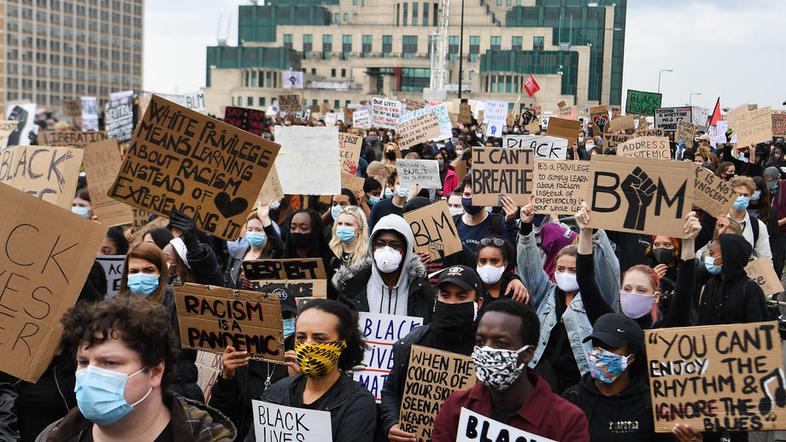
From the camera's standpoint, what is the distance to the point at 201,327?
5039 millimetres

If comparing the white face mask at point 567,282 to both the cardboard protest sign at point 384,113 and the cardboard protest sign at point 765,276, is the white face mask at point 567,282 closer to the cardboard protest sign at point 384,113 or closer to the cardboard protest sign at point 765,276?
the cardboard protest sign at point 765,276

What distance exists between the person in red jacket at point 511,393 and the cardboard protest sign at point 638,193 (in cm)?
188

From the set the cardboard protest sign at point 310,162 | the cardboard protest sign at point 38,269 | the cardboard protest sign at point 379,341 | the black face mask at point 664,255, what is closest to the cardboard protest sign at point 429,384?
the cardboard protest sign at point 379,341

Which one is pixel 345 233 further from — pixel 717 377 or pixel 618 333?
pixel 717 377

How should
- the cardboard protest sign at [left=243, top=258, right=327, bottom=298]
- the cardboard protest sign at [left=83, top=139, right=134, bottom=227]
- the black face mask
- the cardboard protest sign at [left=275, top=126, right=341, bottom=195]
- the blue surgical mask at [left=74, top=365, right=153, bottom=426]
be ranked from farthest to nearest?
the cardboard protest sign at [left=275, top=126, right=341, bottom=195] → the cardboard protest sign at [left=83, top=139, right=134, bottom=227] → the black face mask → the cardboard protest sign at [left=243, top=258, right=327, bottom=298] → the blue surgical mask at [left=74, top=365, right=153, bottom=426]

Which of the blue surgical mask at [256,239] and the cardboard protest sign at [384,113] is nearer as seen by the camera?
the blue surgical mask at [256,239]

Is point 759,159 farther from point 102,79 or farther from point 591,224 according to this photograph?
point 102,79

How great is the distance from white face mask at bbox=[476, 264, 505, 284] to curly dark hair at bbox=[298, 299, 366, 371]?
77.3 inches

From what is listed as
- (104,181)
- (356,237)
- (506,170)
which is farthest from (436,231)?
(104,181)

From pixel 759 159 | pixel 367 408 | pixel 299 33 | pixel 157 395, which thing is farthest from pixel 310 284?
pixel 299 33

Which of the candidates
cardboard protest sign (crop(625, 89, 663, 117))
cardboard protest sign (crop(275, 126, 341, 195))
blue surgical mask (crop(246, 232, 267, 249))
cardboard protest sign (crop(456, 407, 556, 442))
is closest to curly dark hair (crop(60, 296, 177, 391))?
cardboard protest sign (crop(456, 407, 556, 442))

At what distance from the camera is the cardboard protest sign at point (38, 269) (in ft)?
15.3

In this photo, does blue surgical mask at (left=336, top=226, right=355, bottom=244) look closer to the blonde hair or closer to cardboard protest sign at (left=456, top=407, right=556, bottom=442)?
the blonde hair

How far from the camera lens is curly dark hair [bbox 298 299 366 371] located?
459 centimetres
